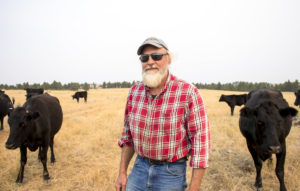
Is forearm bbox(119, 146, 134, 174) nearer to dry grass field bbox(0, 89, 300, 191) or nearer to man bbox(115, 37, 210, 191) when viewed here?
man bbox(115, 37, 210, 191)

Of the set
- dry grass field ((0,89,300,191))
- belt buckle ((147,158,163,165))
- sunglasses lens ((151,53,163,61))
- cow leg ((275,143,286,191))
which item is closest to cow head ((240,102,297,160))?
cow leg ((275,143,286,191))

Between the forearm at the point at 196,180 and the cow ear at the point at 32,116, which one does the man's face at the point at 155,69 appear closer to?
the forearm at the point at 196,180

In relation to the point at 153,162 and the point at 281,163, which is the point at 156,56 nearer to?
the point at 153,162

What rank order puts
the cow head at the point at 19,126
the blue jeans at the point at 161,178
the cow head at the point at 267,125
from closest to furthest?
the blue jeans at the point at 161,178, the cow head at the point at 267,125, the cow head at the point at 19,126

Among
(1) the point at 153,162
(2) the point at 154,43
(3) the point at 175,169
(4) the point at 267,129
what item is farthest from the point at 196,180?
(4) the point at 267,129

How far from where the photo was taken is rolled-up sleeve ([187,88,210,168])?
197 centimetres

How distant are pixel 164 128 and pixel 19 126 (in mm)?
4304

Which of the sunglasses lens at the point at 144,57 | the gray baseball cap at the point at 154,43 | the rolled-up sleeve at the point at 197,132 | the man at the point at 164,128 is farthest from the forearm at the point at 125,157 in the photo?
the gray baseball cap at the point at 154,43

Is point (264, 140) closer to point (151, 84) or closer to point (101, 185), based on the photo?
point (151, 84)

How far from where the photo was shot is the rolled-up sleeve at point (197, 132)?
6.47ft

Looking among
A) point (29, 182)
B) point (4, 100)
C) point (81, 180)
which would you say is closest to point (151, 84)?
point (81, 180)

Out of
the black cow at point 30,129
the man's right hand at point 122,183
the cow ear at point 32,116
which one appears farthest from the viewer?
the cow ear at point 32,116

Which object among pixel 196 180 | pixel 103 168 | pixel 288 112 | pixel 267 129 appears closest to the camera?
pixel 196 180

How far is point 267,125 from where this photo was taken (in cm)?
392
